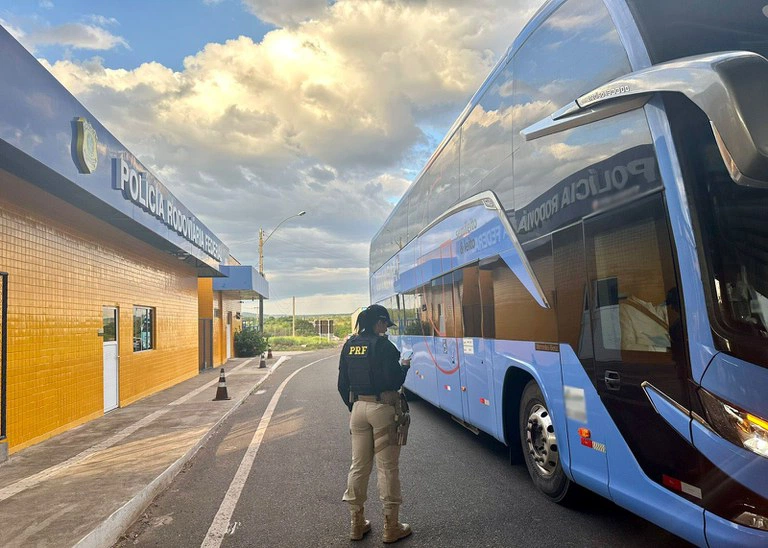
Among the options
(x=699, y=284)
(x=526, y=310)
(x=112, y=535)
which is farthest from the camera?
(x=526, y=310)

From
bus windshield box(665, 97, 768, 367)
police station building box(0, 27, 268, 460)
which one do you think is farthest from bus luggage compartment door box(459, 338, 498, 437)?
police station building box(0, 27, 268, 460)

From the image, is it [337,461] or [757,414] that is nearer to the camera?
[757,414]

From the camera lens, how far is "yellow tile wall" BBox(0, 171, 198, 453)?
26.8ft

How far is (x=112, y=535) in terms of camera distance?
16.3 feet

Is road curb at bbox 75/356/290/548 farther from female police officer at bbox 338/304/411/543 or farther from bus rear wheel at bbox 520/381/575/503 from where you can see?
bus rear wheel at bbox 520/381/575/503

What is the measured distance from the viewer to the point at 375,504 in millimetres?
5559

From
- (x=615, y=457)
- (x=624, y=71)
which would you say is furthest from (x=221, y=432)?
(x=624, y=71)

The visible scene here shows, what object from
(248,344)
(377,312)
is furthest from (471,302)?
(248,344)

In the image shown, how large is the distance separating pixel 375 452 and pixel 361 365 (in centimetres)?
70

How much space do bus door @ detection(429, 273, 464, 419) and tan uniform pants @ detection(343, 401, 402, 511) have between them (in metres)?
3.30

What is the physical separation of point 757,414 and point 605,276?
4.65ft

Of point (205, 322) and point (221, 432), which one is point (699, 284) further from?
point (205, 322)

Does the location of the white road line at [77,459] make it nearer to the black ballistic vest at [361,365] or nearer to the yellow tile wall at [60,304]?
the yellow tile wall at [60,304]

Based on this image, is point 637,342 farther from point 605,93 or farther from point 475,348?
point 475,348
